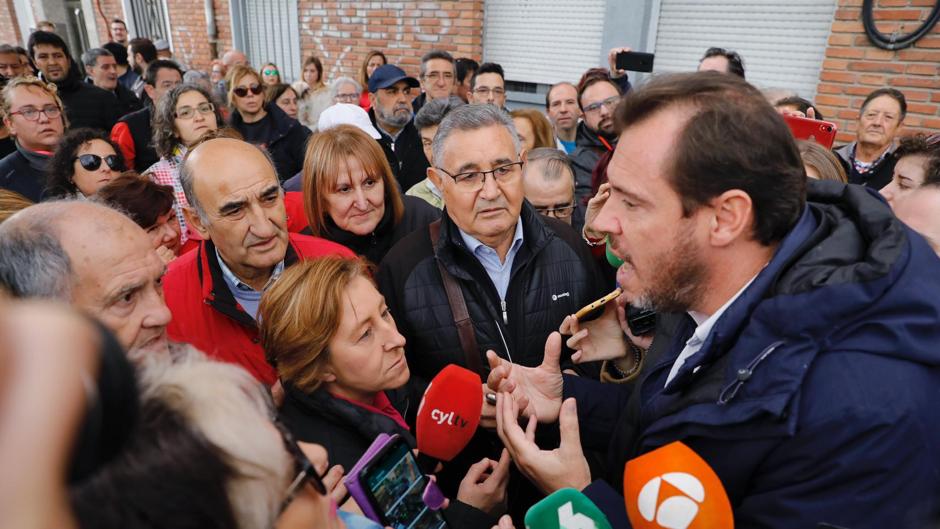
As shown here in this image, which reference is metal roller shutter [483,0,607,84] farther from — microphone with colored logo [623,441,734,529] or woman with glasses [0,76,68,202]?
microphone with colored logo [623,441,734,529]

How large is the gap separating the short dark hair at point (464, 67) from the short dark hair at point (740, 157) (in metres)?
5.09

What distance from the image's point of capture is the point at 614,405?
1.91 metres

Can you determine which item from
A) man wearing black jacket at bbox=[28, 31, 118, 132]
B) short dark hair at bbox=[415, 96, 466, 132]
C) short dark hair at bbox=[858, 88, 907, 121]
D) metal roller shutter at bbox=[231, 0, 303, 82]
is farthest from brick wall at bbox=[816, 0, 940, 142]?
metal roller shutter at bbox=[231, 0, 303, 82]

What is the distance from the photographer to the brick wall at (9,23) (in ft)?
48.0

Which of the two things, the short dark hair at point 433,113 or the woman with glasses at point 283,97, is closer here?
the short dark hair at point 433,113

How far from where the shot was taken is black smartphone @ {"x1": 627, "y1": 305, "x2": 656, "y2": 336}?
197 cm

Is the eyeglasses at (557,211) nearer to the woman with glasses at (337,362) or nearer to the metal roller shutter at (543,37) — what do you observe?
the woman with glasses at (337,362)

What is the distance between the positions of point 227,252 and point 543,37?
17.4 feet

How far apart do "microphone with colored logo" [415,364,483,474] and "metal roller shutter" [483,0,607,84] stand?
17.2 ft

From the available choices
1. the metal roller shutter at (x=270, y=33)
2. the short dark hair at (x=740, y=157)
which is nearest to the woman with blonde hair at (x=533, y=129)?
the short dark hair at (x=740, y=157)

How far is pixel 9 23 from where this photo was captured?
1481 cm

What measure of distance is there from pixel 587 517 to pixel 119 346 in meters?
1.12

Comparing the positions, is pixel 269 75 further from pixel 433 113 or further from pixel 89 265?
pixel 89 265


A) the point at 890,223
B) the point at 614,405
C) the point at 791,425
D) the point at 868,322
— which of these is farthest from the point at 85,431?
the point at 614,405
